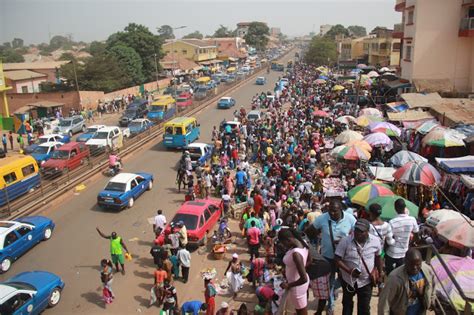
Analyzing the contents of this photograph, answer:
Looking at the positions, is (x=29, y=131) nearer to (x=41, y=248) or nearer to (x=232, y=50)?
(x=41, y=248)

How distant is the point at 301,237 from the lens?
562 centimetres

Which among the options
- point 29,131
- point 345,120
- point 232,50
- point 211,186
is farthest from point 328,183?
point 232,50

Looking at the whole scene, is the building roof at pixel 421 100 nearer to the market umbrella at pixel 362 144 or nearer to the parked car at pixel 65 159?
the market umbrella at pixel 362 144

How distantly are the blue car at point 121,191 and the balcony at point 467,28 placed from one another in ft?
78.2

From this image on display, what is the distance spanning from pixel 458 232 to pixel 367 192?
2.93m

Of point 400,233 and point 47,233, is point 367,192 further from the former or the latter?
point 47,233

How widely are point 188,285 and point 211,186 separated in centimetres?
746

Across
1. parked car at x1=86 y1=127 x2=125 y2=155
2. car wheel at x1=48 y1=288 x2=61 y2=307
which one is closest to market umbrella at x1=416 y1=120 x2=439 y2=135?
car wheel at x1=48 y1=288 x2=61 y2=307

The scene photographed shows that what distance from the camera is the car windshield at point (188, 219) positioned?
1275cm

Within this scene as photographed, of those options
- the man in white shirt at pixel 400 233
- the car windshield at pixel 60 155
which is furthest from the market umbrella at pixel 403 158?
the car windshield at pixel 60 155

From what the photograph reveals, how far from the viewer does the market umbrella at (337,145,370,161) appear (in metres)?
15.7

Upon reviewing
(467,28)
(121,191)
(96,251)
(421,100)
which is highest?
(467,28)

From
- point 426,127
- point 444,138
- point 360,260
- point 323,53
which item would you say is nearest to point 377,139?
point 426,127

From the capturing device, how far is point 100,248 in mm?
13461
